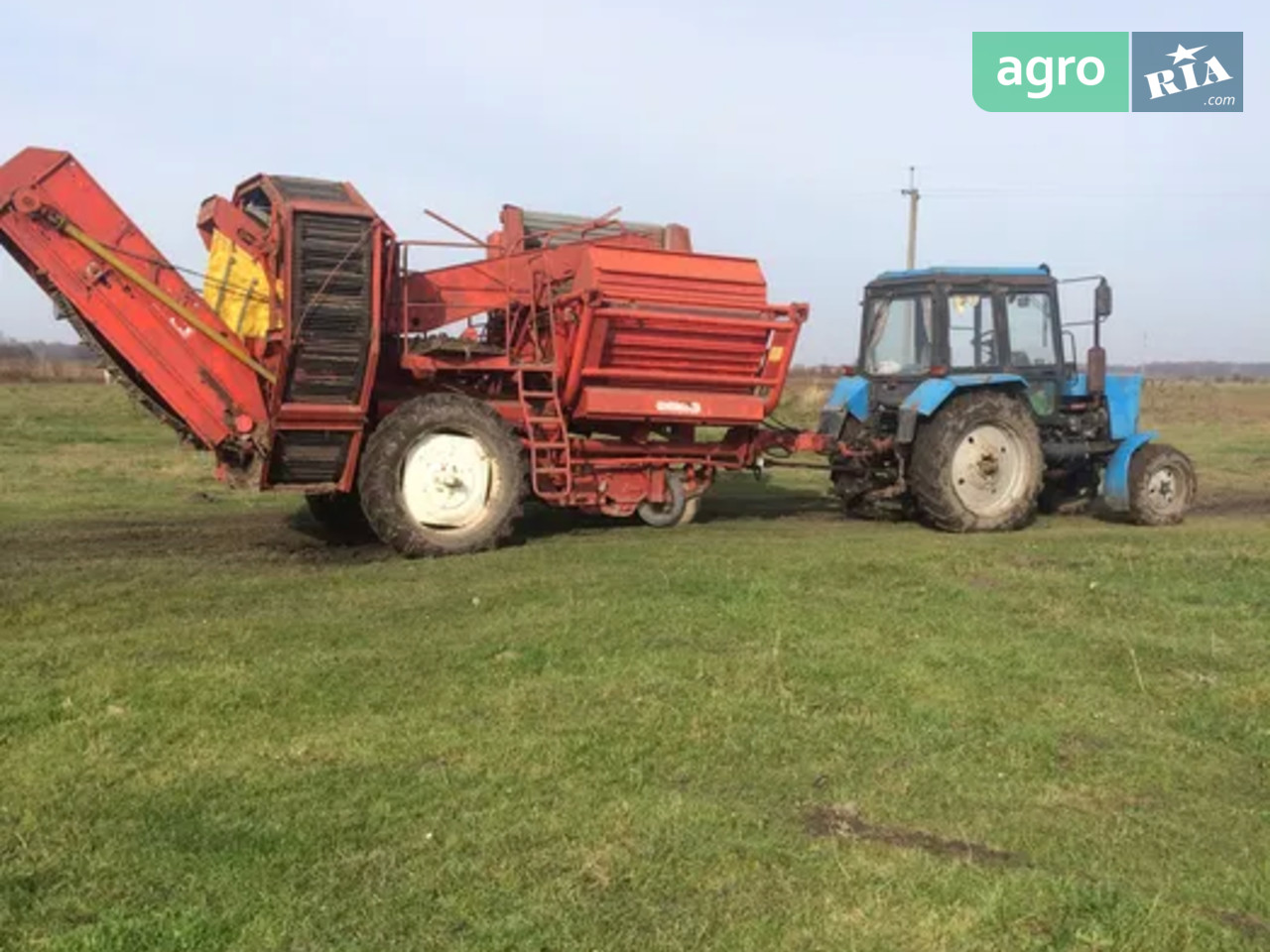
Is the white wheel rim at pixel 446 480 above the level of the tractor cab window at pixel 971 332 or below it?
below

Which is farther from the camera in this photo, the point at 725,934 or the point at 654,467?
the point at 654,467

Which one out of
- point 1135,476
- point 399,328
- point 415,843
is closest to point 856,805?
point 415,843

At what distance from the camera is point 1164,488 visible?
12.7m

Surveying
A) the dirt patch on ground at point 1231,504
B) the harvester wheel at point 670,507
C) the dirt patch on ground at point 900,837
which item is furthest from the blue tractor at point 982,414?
the dirt patch on ground at point 900,837

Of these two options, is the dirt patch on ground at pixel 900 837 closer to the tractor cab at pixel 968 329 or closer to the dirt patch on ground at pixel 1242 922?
the dirt patch on ground at pixel 1242 922

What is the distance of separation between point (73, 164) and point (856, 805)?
753 cm

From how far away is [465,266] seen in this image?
35.1ft

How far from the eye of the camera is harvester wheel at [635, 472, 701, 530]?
453 inches

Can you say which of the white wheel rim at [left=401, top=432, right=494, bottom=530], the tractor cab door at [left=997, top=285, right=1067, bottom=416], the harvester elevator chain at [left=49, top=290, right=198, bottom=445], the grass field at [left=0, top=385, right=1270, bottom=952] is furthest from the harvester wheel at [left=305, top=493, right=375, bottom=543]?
the tractor cab door at [left=997, top=285, right=1067, bottom=416]

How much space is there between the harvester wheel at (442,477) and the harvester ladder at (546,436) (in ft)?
1.09

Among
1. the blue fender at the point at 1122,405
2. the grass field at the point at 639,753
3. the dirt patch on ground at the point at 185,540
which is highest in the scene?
the blue fender at the point at 1122,405

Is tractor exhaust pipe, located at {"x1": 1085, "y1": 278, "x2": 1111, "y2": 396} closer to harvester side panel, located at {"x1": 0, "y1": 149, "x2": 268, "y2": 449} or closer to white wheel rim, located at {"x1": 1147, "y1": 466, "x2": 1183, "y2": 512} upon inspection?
white wheel rim, located at {"x1": 1147, "y1": 466, "x2": 1183, "y2": 512}

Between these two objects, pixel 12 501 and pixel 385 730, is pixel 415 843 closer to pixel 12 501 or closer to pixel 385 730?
pixel 385 730

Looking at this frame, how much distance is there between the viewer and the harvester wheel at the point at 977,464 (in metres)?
11.6
